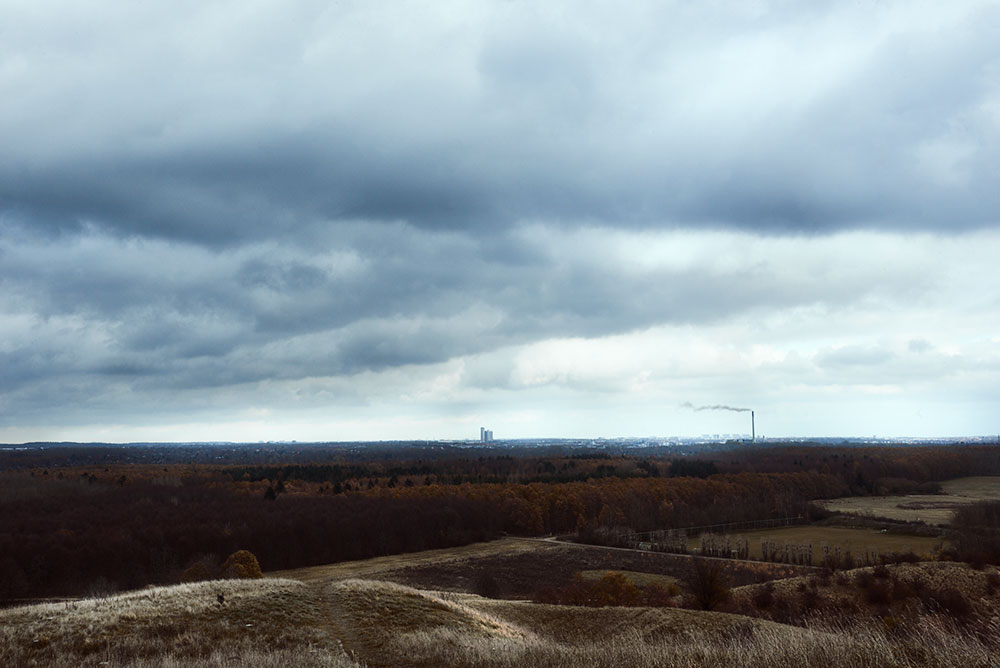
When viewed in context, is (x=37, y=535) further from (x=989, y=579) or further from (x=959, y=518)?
(x=959, y=518)

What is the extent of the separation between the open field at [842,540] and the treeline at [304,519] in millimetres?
14467

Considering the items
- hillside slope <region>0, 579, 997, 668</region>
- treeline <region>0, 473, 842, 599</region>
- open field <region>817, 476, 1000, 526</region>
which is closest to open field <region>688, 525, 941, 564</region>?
open field <region>817, 476, 1000, 526</region>

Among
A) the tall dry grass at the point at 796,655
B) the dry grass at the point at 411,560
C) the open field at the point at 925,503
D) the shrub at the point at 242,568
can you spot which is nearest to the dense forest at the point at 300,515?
the dry grass at the point at 411,560

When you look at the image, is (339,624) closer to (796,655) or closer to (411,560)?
(796,655)

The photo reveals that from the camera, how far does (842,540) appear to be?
110 m

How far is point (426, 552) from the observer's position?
11625 centimetres

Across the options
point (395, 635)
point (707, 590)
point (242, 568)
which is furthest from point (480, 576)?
point (395, 635)

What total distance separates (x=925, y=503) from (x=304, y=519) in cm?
13305

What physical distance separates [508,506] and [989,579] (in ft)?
319

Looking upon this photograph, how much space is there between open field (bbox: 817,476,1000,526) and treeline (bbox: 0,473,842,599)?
32.6ft

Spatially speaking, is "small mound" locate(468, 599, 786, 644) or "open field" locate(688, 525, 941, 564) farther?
"open field" locate(688, 525, 941, 564)

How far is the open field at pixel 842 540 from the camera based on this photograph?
9856 cm

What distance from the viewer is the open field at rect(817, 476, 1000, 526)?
128 m

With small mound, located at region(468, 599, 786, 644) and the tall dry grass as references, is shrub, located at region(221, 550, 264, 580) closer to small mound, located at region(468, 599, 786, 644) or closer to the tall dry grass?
small mound, located at region(468, 599, 786, 644)
